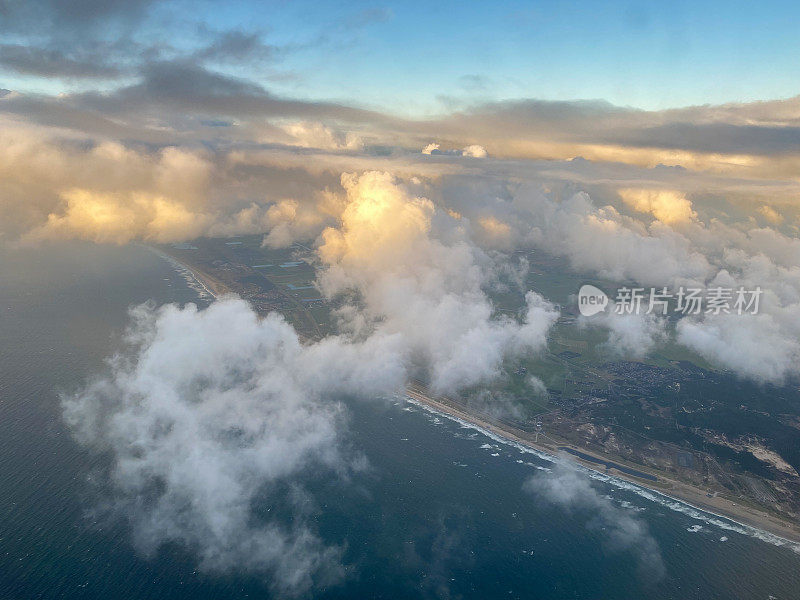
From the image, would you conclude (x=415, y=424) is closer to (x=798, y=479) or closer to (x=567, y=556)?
(x=567, y=556)

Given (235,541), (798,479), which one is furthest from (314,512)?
(798,479)

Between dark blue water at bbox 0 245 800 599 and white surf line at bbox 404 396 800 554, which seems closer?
dark blue water at bbox 0 245 800 599

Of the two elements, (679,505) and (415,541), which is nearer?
(415,541)

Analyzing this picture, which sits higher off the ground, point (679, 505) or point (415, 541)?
point (415, 541)

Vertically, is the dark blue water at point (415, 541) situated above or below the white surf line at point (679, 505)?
above

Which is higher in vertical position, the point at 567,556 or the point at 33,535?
the point at 33,535

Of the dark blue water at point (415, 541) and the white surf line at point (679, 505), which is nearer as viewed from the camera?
the dark blue water at point (415, 541)

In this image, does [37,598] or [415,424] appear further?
[415,424]

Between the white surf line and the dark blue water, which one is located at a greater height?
the dark blue water
